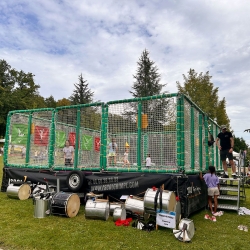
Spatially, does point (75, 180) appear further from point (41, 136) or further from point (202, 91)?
point (202, 91)

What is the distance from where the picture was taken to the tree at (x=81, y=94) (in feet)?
140

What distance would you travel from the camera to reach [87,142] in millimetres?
9961

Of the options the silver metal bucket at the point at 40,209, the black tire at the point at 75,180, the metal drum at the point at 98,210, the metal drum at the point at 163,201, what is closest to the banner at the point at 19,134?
the black tire at the point at 75,180

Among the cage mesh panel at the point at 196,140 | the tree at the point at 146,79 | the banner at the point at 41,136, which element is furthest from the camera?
the tree at the point at 146,79

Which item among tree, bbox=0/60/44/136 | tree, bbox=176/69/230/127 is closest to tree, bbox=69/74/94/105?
tree, bbox=0/60/44/136

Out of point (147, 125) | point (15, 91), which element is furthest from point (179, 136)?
point (15, 91)

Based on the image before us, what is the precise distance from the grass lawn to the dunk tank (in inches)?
33.7

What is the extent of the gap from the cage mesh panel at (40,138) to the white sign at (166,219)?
4906 mm

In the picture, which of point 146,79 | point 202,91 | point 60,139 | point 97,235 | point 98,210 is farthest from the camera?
point 146,79

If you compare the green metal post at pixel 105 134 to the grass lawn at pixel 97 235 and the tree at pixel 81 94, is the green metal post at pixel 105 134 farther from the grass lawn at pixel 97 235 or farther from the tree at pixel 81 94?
the tree at pixel 81 94

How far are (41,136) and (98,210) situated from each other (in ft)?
14.3

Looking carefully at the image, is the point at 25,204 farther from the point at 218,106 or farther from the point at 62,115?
the point at 218,106

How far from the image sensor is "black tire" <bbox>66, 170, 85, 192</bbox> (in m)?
7.40

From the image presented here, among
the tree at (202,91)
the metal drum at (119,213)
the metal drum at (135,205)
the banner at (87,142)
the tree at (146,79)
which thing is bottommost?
the metal drum at (119,213)
